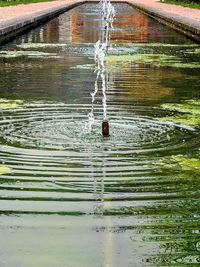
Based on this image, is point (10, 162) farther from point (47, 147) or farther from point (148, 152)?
point (148, 152)

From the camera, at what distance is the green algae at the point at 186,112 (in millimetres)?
8688

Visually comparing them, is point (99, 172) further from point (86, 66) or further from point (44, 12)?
point (44, 12)

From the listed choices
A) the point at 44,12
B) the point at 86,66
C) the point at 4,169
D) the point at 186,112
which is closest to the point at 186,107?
the point at 186,112

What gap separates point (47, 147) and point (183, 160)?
136 centimetres

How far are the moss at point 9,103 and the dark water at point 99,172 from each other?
1 cm

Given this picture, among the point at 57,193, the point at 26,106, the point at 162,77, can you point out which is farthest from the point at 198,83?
the point at 57,193

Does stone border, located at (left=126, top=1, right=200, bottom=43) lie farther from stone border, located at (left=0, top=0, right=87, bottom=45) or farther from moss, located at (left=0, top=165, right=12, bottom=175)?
moss, located at (left=0, top=165, right=12, bottom=175)

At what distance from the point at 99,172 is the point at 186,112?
3418mm

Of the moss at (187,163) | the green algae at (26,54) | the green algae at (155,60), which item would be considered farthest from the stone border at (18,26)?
the moss at (187,163)

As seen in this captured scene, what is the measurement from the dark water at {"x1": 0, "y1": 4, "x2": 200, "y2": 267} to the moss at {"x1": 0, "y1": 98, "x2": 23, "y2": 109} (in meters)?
0.01

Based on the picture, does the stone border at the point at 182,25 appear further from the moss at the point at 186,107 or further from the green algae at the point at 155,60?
the moss at the point at 186,107

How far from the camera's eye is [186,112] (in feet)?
30.7

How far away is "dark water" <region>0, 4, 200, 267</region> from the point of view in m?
4.42

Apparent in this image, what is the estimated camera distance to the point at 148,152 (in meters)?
6.96
